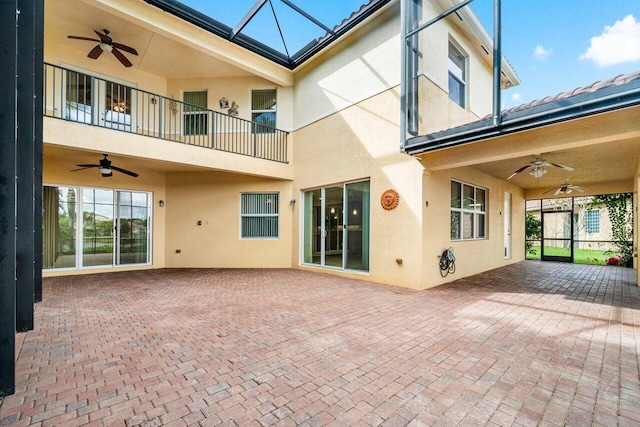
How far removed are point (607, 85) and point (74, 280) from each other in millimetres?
10272

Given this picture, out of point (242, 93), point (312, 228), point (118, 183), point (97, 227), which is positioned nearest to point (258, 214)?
point (312, 228)

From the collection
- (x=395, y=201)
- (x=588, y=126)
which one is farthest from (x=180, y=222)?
(x=588, y=126)

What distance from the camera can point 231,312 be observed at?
4.27 meters

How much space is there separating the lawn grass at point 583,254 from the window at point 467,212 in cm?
598

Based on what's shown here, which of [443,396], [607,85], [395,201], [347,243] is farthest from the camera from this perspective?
[347,243]

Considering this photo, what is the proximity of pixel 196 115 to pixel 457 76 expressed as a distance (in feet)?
25.5

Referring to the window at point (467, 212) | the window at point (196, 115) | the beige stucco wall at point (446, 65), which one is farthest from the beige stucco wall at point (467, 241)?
the window at point (196, 115)

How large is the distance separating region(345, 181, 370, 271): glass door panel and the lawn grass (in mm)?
9590

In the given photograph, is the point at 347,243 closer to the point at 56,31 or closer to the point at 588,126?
the point at 588,126

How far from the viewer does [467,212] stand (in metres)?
7.43

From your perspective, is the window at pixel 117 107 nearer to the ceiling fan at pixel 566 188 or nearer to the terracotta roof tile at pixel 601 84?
the terracotta roof tile at pixel 601 84

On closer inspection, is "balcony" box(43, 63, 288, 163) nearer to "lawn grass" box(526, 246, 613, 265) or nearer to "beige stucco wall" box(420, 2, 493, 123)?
"beige stucco wall" box(420, 2, 493, 123)

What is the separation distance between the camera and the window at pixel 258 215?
28.8 ft

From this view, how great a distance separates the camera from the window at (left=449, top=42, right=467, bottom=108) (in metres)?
7.25
